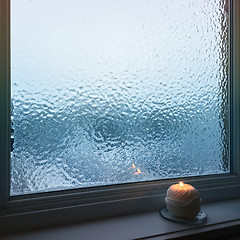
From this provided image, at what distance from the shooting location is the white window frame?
71 cm

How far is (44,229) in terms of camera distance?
715mm

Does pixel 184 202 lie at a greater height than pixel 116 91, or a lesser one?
lesser

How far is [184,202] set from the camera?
29.4 inches

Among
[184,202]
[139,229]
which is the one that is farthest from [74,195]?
[184,202]

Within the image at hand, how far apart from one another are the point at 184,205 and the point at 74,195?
1.19 feet

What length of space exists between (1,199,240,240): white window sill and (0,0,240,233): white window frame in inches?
1.2

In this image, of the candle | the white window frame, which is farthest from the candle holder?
the white window frame

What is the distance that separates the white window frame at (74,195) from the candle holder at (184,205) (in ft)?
0.35

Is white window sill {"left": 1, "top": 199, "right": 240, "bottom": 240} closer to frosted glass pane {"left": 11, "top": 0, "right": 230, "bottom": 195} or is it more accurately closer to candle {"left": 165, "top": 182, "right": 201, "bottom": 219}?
candle {"left": 165, "top": 182, "right": 201, "bottom": 219}

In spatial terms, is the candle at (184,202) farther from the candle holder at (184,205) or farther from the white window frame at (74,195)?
the white window frame at (74,195)

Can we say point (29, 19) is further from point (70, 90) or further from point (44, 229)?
point (44, 229)

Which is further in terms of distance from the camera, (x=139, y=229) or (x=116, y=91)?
(x=116, y=91)

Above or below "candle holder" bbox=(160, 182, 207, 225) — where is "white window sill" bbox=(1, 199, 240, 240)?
below

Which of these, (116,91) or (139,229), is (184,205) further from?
(116,91)
